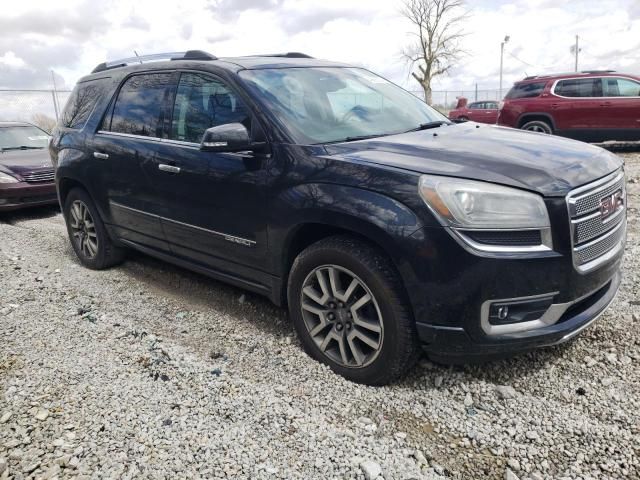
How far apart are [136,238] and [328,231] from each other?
217cm

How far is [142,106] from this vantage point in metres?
4.16

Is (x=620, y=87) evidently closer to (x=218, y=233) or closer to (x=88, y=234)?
(x=218, y=233)

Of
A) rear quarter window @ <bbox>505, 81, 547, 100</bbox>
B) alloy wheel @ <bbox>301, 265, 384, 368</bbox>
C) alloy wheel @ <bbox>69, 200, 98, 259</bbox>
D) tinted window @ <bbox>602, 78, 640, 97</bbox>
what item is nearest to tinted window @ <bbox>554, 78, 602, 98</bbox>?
tinted window @ <bbox>602, 78, 640, 97</bbox>

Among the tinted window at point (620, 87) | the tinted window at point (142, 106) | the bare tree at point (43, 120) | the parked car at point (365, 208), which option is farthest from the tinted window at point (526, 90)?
the bare tree at point (43, 120)

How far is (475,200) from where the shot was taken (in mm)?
2436

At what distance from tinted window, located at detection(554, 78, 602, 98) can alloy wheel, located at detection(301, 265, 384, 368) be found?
11147mm

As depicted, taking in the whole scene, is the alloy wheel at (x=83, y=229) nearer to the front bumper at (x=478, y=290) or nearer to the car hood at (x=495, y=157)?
the car hood at (x=495, y=157)

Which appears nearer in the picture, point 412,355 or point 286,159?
point 412,355

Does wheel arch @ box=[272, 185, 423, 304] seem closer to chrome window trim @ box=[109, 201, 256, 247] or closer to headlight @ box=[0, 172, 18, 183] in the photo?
chrome window trim @ box=[109, 201, 256, 247]

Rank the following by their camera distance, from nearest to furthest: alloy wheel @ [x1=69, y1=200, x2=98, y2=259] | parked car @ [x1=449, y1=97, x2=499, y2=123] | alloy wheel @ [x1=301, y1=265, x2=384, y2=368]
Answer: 1. alloy wheel @ [x1=301, y1=265, x2=384, y2=368]
2. alloy wheel @ [x1=69, y1=200, x2=98, y2=259]
3. parked car @ [x1=449, y1=97, x2=499, y2=123]

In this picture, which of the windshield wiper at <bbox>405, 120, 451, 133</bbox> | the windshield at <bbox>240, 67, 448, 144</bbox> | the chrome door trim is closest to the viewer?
the windshield at <bbox>240, 67, 448, 144</bbox>

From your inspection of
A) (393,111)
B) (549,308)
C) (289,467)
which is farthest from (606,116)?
(289,467)

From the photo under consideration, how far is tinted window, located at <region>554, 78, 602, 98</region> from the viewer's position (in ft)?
38.4

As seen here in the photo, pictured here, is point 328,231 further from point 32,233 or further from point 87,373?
point 32,233
